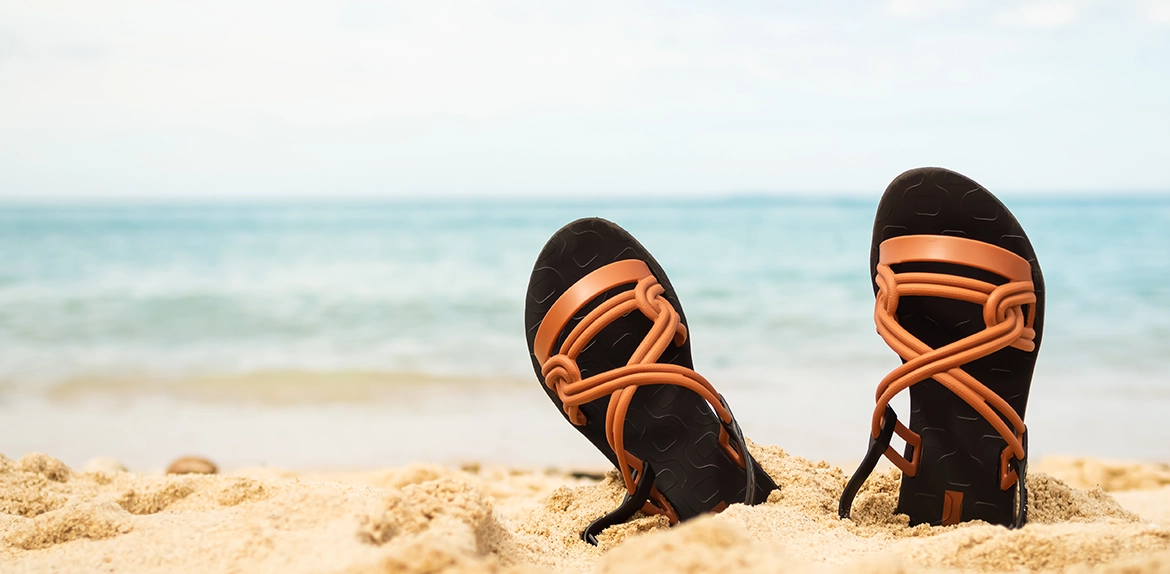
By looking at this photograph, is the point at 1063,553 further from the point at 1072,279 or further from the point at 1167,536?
the point at 1072,279

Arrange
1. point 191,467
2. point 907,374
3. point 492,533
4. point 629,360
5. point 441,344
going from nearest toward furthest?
point 492,533 < point 907,374 < point 629,360 < point 191,467 < point 441,344

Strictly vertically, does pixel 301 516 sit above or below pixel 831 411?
above

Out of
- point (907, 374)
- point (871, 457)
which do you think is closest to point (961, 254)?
point (907, 374)

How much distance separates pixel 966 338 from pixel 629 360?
566 mm

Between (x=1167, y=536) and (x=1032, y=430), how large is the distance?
7.63 feet

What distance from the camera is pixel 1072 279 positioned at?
7184mm

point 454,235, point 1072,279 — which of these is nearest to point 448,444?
point 1072,279

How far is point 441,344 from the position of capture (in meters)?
5.03

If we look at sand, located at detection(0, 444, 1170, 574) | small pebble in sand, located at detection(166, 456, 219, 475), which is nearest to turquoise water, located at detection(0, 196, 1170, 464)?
small pebble in sand, located at detection(166, 456, 219, 475)

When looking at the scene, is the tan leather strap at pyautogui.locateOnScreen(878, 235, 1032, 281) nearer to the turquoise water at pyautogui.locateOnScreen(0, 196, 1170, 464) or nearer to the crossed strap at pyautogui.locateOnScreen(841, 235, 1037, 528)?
the crossed strap at pyautogui.locateOnScreen(841, 235, 1037, 528)

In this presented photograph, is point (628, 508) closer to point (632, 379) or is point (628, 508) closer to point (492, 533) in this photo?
point (632, 379)

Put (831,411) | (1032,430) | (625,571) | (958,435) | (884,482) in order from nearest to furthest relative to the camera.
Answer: (625,571), (958,435), (884,482), (1032,430), (831,411)

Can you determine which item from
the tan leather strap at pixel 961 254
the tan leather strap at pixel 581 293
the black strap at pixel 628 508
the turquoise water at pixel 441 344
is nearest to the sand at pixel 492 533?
the black strap at pixel 628 508

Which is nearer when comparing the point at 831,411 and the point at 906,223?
the point at 906,223
